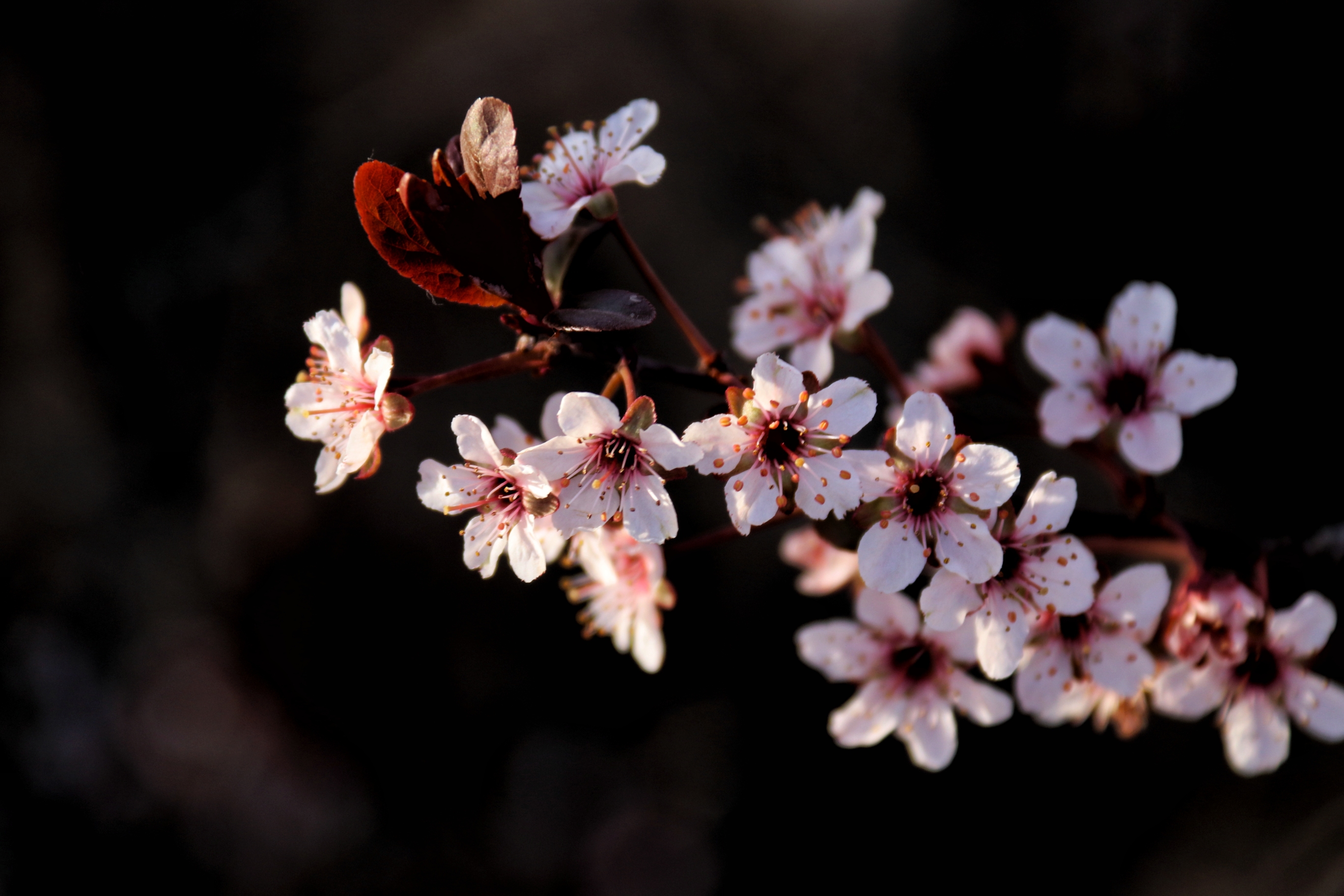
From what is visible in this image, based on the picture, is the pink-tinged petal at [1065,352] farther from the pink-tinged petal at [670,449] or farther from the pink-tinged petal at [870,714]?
the pink-tinged petal at [670,449]

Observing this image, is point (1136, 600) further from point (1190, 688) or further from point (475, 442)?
point (475, 442)

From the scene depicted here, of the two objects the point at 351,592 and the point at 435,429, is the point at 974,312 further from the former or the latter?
the point at 351,592

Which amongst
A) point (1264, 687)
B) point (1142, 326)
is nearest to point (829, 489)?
point (1142, 326)

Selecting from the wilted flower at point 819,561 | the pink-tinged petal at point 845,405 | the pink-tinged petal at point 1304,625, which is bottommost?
the pink-tinged petal at point 1304,625

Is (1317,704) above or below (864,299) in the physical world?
below

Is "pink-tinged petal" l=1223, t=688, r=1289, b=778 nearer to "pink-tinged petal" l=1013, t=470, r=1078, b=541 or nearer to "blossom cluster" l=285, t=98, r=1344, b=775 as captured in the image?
"blossom cluster" l=285, t=98, r=1344, b=775

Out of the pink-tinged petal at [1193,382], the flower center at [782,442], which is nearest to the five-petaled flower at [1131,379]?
the pink-tinged petal at [1193,382]
